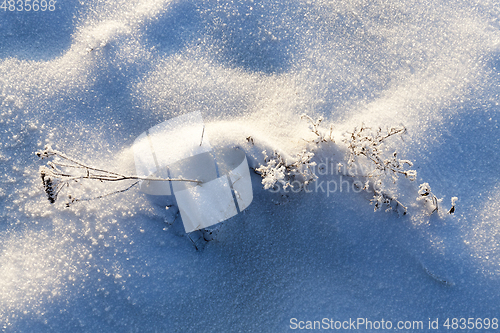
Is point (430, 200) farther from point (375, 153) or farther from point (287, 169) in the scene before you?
point (287, 169)

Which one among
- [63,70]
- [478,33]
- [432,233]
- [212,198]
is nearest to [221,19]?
[63,70]

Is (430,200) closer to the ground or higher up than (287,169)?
closer to the ground

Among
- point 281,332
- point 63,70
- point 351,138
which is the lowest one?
point 281,332

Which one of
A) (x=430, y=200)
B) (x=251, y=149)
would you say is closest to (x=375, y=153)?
(x=430, y=200)

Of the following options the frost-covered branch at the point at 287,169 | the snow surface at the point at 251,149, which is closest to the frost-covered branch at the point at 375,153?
the snow surface at the point at 251,149

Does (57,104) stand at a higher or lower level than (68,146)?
higher

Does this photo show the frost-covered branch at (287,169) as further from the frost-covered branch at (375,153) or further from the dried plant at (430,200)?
the dried plant at (430,200)

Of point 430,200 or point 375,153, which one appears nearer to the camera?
point 375,153

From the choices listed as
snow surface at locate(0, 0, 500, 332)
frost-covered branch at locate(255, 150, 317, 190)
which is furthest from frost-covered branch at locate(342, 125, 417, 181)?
frost-covered branch at locate(255, 150, 317, 190)

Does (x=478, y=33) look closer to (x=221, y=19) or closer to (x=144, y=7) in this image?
(x=221, y=19)
